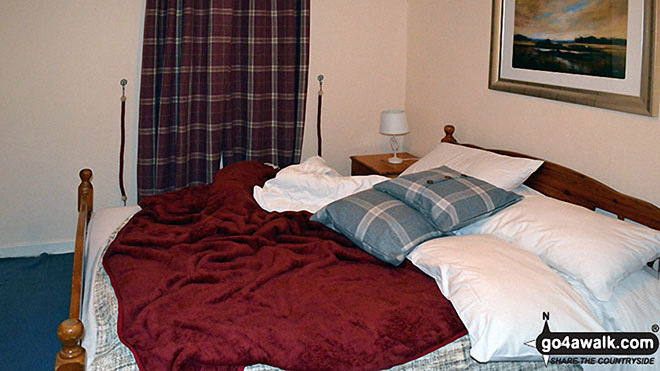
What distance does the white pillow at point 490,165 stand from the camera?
2.74 metres

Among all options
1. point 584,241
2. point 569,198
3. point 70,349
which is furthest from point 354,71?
point 70,349

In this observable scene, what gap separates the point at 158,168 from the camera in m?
3.88

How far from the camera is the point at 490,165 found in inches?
111

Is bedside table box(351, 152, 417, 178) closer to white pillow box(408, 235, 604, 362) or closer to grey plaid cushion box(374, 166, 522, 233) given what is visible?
grey plaid cushion box(374, 166, 522, 233)

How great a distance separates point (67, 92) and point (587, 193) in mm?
3015

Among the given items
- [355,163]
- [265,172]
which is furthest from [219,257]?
[355,163]

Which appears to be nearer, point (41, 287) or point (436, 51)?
point (41, 287)

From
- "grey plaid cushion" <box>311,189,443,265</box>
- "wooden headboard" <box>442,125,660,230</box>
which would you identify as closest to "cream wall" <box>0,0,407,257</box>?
"wooden headboard" <box>442,125,660,230</box>

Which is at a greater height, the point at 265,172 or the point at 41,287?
the point at 265,172

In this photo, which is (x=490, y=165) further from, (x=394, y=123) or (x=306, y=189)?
(x=394, y=123)

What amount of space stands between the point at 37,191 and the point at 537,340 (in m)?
3.21

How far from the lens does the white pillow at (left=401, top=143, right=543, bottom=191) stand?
108 inches

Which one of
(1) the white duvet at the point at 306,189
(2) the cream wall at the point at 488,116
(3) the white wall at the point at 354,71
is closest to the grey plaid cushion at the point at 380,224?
(1) the white duvet at the point at 306,189

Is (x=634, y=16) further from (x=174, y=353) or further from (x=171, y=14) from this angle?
(x=171, y=14)
